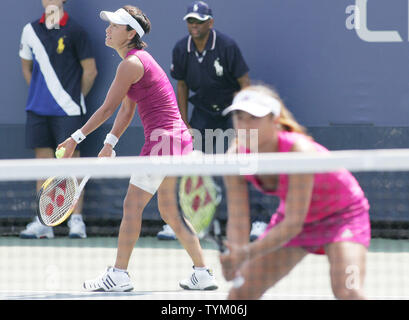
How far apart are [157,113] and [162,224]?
8.55 ft

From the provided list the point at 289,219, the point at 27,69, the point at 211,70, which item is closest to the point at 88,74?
the point at 27,69

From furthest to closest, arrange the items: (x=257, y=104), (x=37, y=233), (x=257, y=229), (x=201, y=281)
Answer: (x=37, y=233), (x=257, y=229), (x=201, y=281), (x=257, y=104)

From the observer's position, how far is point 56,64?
8.45m

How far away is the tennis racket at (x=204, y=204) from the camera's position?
14.3ft

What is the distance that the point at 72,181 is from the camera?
Result: 6.14 meters

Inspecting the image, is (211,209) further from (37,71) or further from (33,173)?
(37,71)

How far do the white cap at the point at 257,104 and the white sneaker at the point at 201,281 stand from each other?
2170mm

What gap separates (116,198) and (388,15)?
273 cm

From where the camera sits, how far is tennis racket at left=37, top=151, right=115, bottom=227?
19.8ft

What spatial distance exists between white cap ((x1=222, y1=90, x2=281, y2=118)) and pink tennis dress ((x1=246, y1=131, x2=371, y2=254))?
15cm

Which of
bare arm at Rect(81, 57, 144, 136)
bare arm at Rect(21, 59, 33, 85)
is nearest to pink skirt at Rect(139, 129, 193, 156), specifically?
bare arm at Rect(81, 57, 144, 136)

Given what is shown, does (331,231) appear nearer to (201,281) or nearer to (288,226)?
(288,226)

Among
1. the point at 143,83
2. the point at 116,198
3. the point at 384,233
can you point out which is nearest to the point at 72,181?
the point at 143,83
